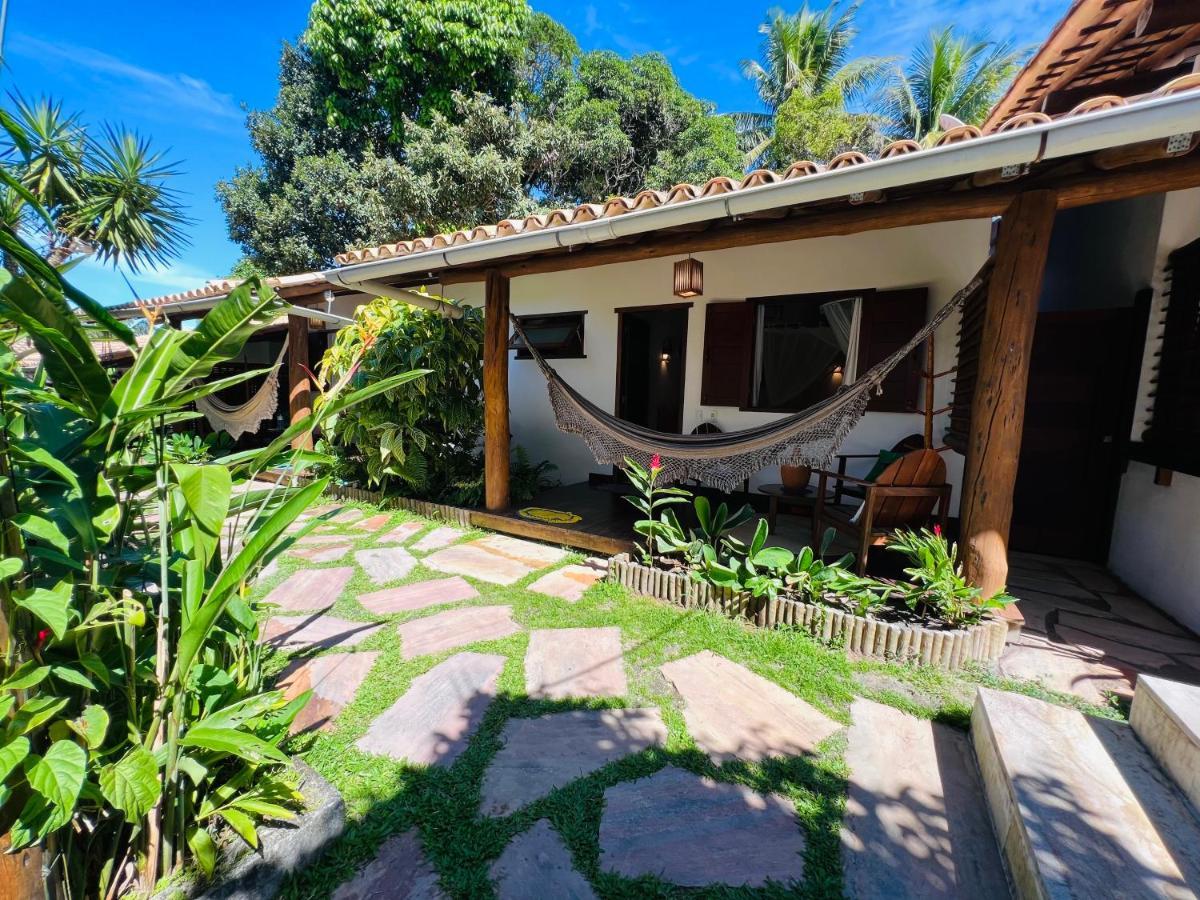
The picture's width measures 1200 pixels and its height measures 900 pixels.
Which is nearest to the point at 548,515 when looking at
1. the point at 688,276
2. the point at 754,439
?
the point at 754,439

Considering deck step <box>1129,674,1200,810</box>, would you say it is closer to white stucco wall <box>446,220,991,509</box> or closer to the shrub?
white stucco wall <box>446,220,991,509</box>

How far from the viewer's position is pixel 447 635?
2.12 meters

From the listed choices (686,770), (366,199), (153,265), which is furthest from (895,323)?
(366,199)

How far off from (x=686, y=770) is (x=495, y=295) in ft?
9.62

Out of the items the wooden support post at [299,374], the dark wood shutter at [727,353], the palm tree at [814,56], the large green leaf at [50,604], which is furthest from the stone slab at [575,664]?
the palm tree at [814,56]

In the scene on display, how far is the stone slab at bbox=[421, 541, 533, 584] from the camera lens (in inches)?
110

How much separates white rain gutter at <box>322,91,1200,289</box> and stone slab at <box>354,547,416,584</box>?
75.7 inches

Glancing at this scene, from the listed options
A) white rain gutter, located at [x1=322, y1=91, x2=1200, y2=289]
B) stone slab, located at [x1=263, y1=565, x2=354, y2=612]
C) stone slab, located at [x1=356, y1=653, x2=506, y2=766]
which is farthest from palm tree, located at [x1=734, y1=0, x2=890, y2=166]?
stone slab, located at [x1=356, y1=653, x2=506, y2=766]

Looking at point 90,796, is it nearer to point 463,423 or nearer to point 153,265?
point 463,423

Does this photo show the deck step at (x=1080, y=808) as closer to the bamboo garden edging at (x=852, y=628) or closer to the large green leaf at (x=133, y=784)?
the bamboo garden edging at (x=852, y=628)

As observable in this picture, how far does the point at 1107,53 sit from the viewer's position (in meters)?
2.45

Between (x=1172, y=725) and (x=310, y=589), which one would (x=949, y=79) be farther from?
(x=310, y=589)

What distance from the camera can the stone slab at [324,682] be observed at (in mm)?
1602

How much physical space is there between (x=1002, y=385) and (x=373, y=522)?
392cm
